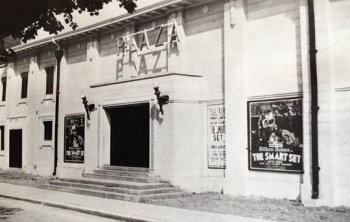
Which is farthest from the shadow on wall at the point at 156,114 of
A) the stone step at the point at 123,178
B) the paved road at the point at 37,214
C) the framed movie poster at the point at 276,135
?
the paved road at the point at 37,214

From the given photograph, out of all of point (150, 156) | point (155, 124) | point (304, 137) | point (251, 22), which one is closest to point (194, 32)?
point (251, 22)

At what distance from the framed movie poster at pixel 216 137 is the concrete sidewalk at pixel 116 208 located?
3478 mm

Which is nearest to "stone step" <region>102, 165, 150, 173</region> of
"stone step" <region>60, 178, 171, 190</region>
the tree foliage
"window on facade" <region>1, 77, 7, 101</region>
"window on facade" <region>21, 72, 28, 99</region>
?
"stone step" <region>60, 178, 171, 190</region>

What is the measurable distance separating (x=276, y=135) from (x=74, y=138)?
11.2 meters

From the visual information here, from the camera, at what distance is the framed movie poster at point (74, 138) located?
69.6 ft

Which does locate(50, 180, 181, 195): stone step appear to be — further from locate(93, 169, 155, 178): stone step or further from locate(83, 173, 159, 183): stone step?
locate(93, 169, 155, 178): stone step

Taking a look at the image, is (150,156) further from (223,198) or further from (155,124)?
(223,198)

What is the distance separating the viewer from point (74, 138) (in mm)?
21656

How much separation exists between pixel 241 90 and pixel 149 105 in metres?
3.73

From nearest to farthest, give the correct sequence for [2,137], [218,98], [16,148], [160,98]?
[218,98] < [160,98] < [16,148] < [2,137]

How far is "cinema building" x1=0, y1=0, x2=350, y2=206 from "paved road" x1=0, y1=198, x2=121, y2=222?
13.5ft

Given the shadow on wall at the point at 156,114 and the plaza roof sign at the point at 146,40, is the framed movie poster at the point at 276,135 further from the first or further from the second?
the plaza roof sign at the point at 146,40

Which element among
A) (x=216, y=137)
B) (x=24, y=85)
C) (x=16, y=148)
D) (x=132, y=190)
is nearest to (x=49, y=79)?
(x=24, y=85)

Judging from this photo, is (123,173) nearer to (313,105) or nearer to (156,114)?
(156,114)
